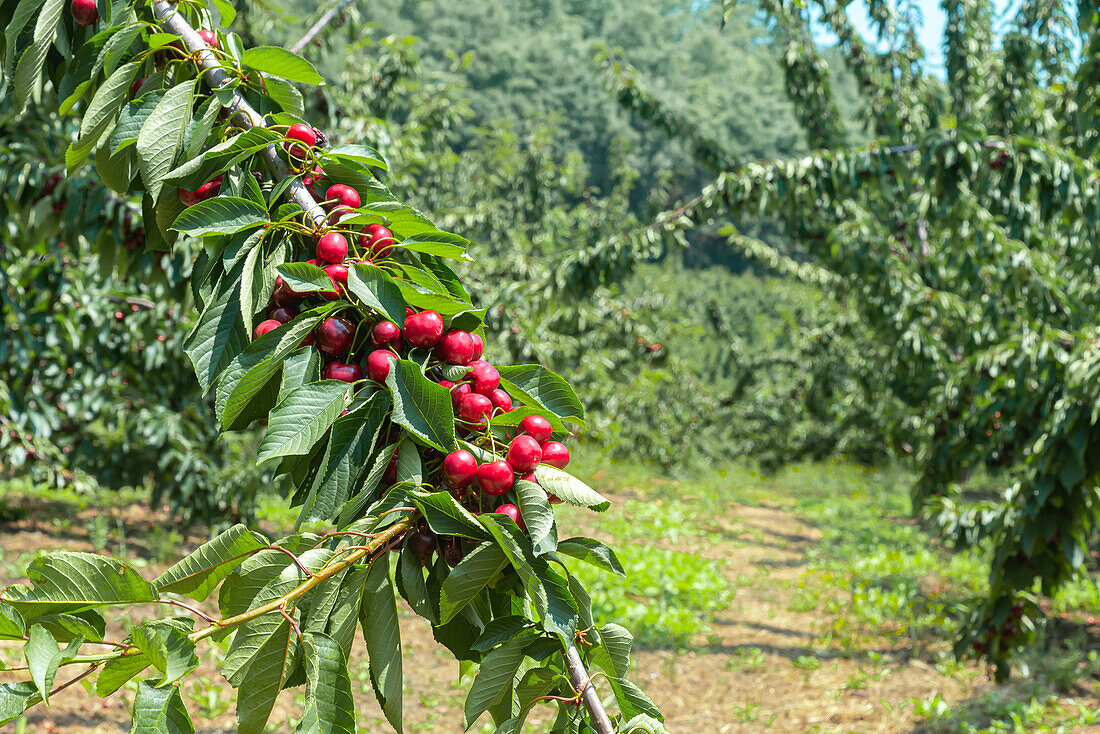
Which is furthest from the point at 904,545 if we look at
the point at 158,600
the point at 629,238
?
the point at 158,600

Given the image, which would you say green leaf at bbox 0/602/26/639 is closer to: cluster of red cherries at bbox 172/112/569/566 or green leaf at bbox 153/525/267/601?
green leaf at bbox 153/525/267/601

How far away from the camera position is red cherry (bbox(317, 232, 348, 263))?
90cm

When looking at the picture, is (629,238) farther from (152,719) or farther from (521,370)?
(152,719)

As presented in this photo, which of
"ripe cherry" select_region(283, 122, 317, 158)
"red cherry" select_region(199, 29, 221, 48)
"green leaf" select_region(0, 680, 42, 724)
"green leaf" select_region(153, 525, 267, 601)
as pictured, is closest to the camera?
"green leaf" select_region(0, 680, 42, 724)

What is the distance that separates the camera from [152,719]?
594mm

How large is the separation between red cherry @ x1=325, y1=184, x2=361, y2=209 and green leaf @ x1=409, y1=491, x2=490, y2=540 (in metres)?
0.44

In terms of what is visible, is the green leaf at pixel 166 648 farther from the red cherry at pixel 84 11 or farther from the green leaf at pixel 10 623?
the red cherry at pixel 84 11

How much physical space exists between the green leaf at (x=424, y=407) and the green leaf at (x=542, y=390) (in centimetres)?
13

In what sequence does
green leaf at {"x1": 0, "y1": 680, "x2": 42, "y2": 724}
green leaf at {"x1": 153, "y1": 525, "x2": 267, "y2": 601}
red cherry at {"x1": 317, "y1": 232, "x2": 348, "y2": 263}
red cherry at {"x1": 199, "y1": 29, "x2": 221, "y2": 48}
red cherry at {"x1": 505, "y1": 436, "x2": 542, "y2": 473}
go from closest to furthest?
green leaf at {"x1": 0, "y1": 680, "x2": 42, "y2": 724}
green leaf at {"x1": 153, "y1": 525, "x2": 267, "y2": 601}
red cherry at {"x1": 505, "y1": 436, "x2": 542, "y2": 473}
red cherry at {"x1": 317, "y1": 232, "x2": 348, "y2": 263}
red cherry at {"x1": 199, "y1": 29, "x2": 221, "y2": 48}

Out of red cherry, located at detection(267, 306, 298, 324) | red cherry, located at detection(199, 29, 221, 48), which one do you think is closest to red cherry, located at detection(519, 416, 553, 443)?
red cherry, located at detection(267, 306, 298, 324)

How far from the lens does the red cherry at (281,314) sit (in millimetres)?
922

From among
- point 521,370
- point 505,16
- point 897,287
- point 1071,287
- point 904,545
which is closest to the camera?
point 521,370

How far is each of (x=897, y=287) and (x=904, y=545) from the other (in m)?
2.75

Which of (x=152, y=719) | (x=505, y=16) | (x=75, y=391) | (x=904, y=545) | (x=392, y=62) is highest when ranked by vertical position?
(x=505, y=16)
